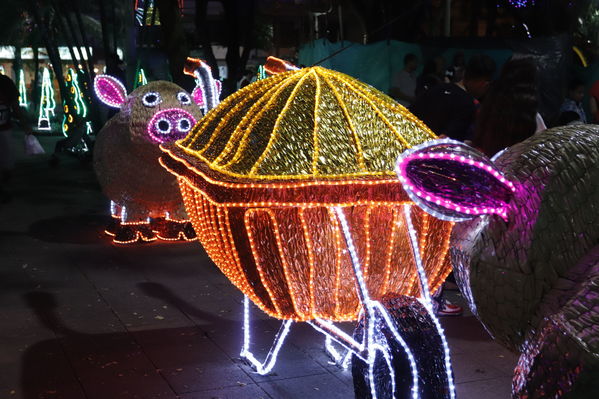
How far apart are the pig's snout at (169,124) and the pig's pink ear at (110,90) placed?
2.11ft

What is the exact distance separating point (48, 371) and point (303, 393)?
4.75ft

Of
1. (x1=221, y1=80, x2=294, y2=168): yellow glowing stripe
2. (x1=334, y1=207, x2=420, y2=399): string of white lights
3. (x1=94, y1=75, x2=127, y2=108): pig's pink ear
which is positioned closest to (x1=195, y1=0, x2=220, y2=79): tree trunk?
(x1=94, y1=75, x2=127, y2=108): pig's pink ear

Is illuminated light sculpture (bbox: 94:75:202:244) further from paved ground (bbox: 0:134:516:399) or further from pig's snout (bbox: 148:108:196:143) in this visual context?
paved ground (bbox: 0:134:516:399)

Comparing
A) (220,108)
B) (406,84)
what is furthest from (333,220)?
(406,84)

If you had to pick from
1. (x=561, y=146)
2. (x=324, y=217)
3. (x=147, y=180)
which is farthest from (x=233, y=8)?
(x=561, y=146)

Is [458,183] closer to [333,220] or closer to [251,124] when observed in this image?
[333,220]

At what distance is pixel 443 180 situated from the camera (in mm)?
1394

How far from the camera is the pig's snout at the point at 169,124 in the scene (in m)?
6.61

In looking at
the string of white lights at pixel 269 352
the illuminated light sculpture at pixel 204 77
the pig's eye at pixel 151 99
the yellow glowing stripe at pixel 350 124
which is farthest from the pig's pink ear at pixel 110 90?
the yellow glowing stripe at pixel 350 124

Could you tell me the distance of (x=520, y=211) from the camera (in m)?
1.38

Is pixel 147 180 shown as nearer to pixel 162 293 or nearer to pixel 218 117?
pixel 162 293

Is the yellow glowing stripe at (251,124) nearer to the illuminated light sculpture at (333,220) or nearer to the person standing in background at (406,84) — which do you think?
the illuminated light sculpture at (333,220)

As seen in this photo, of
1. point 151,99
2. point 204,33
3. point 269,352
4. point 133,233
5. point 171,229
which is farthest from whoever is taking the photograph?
point 204,33

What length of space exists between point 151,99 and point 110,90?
0.58 metres
